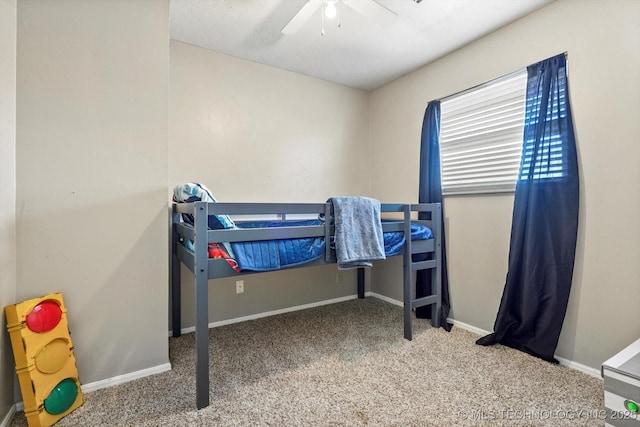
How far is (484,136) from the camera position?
2365 mm

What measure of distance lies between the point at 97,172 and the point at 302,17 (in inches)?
64.5

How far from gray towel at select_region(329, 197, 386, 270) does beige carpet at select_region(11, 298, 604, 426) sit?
68 cm

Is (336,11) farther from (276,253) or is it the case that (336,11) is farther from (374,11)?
(276,253)

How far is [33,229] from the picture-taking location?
1.52 m

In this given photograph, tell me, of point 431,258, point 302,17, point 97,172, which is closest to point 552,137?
point 431,258

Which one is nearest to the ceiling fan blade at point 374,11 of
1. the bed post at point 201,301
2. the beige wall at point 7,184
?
the bed post at point 201,301

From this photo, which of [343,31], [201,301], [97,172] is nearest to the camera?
[201,301]

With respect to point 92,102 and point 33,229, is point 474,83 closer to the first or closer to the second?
point 92,102

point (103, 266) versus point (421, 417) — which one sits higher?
point (103, 266)

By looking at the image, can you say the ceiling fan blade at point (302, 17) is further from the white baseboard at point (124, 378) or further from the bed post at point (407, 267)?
the white baseboard at point (124, 378)

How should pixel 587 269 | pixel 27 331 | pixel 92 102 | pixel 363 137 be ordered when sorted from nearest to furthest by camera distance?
1. pixel 27 331
2. pixel 92 102
3. pixel 587 269
4. pixel 363 137

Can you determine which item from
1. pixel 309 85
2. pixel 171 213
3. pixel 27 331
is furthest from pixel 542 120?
pixel 27 331

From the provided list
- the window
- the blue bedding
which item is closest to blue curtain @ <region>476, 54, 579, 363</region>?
the window

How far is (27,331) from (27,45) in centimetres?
143
